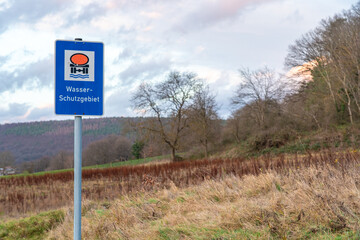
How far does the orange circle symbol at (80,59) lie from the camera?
12.0ft

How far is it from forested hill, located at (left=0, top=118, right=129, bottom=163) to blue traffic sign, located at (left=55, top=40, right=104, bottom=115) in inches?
4288

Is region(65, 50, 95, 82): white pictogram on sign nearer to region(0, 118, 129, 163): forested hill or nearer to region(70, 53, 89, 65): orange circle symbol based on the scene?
region(70, 53, 89, 65): orange circle symbol

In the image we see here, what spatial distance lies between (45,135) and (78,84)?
14549 centimetres

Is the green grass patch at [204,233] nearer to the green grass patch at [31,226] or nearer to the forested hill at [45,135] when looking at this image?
the green grass patch at [31,226]

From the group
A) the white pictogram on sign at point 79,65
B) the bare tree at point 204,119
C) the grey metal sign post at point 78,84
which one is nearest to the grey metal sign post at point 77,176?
the grey metal sign post at point 78,84

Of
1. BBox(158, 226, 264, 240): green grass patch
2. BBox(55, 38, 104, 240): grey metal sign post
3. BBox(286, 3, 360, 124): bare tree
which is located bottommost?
BBox(158, 226, 264, 240): green grass patch

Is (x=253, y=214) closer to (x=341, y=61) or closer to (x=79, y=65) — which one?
(x=79, y=65)

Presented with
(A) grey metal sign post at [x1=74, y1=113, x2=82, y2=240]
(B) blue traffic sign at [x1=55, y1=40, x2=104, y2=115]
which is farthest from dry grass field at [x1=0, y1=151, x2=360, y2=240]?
(B) blue traffic sign at [x1=55, y1=40, x2=104, y2=115]

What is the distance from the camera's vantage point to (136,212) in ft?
20.4

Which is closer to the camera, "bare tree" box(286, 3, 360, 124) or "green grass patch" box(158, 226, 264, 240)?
Answer: "green grass patch" box(158, 226, 264, 240)

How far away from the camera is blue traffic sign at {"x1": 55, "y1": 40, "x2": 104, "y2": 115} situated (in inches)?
142

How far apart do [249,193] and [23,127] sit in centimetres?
15795

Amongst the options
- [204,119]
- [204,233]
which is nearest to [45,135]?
[204,119]

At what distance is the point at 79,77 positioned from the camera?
3.67m
